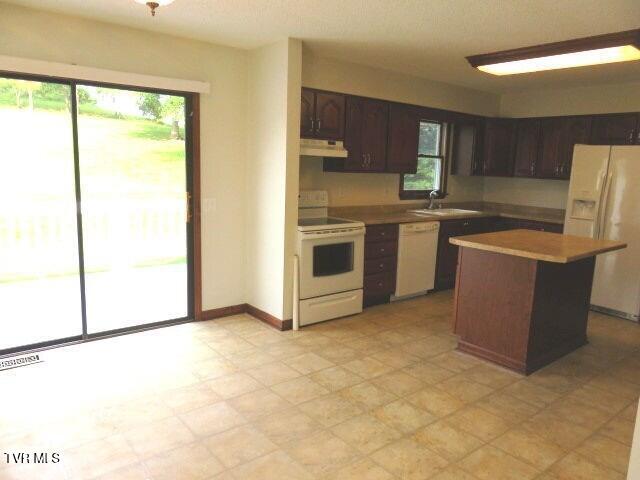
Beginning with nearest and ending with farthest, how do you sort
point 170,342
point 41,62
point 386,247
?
1. point 41,62
2. point 170,342
3. point 386,247

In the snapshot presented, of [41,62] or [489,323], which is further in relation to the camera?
[489,323]

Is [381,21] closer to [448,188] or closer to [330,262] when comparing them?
[330,262]

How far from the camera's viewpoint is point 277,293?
4148mm

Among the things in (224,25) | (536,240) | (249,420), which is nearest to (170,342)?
(249,420)

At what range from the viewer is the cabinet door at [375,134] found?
478cm

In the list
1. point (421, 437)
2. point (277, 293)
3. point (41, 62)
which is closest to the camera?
point (421, 437)

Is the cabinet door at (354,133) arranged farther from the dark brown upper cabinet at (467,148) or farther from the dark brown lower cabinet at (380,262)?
the dark brown upper cabinet at (467,148)

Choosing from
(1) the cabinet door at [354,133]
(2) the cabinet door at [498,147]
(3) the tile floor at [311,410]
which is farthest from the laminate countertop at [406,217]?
(3) the tile floor at [311,410]

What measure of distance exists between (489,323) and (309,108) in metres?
2.49

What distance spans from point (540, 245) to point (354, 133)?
7.14 feet

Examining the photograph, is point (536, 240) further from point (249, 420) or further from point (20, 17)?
point (20, 17)

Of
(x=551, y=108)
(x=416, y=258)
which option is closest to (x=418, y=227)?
(x=416, y=258)

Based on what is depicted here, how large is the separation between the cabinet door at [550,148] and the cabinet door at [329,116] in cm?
296

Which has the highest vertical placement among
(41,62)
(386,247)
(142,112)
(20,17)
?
(20,17)
